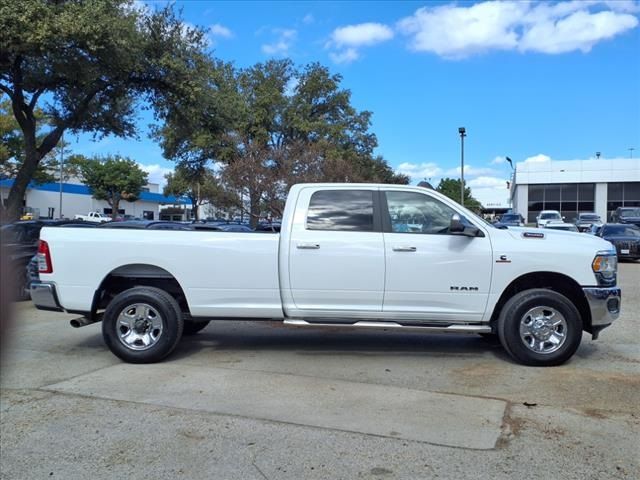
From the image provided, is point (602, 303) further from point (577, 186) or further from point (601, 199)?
point (577, 186)

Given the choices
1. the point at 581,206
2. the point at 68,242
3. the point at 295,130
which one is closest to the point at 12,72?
the point at 68,242

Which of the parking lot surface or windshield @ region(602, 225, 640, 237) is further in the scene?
windshield @ region(602, 225, 640, 237)

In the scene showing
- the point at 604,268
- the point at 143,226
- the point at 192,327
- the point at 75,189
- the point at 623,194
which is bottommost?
the point at 192,327

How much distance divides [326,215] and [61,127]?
16.6 metres

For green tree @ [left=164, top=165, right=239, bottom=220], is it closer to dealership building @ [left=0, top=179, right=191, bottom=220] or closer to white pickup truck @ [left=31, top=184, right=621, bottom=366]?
dealership building @ [left=0, top=179, right=191, bottom=220]

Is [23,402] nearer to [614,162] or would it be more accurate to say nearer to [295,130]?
[295,130]

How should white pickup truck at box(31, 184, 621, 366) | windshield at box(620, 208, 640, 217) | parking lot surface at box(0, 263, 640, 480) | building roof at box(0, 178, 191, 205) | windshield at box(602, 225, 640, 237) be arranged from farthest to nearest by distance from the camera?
1. building roof at box(0, 178, 191, 205)
2. windshield at box(620, 208, 640, 217)
3. windshield at box(602, 225, 640, 237)
4. white pickup truck at box(31, 184, 621, 366)
5. parking lot surface at box(0, 263, 640, 480)

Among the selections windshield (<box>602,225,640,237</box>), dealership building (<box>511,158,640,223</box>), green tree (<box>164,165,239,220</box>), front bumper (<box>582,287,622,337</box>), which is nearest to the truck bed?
front bumper (<box>582,287,622,337</box>)

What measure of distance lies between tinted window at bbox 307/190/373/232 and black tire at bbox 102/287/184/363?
6.01 feet

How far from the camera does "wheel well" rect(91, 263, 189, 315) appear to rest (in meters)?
6.57

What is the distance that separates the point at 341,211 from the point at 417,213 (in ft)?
2.82

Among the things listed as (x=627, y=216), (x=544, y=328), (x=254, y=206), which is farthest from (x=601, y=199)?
(x=544, y=328)

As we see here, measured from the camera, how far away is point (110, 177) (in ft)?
211

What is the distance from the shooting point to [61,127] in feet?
65.9
